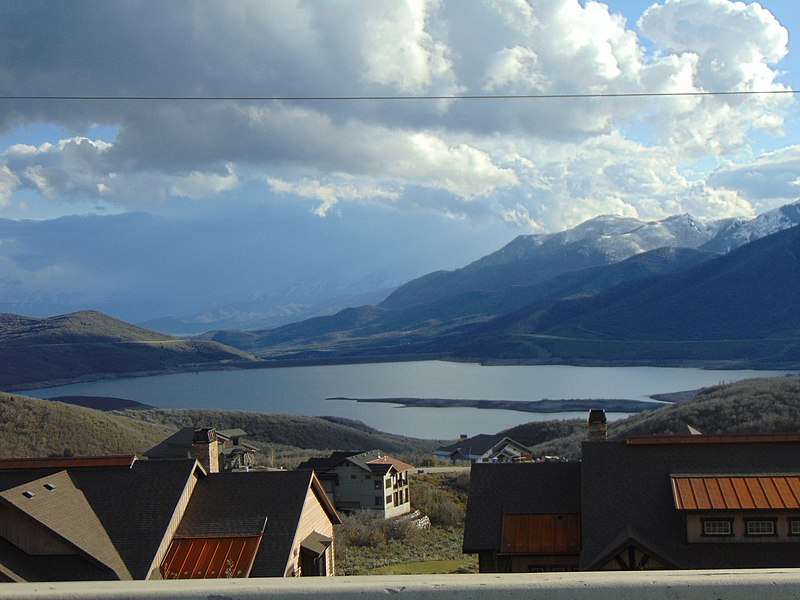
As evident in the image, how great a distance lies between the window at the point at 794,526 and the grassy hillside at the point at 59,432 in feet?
143

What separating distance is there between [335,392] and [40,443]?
86.1 m

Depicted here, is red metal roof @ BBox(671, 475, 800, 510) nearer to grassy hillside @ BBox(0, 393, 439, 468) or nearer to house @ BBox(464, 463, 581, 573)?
house @ BBox(464, 463, 581, 573)

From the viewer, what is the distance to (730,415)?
4722 cm

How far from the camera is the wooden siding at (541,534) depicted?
15.7m

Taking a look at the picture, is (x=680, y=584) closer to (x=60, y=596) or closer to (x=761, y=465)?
(x=60, y=596)

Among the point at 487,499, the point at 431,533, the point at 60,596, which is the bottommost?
the point at 431,533

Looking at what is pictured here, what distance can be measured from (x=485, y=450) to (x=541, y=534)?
42061 millimetres

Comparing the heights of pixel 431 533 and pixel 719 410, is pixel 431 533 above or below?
below

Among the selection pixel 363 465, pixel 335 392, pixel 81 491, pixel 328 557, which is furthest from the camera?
pixel 335 392

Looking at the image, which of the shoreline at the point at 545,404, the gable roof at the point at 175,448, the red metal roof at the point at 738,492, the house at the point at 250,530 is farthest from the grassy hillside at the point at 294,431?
the red metal roof at the point at 738,492

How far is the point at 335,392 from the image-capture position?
455ft

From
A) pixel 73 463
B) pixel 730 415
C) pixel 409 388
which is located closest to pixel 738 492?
pixel 73 463

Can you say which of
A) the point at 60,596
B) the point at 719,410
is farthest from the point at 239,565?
the point at 719,410

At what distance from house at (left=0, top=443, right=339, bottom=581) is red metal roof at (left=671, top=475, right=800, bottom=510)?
21.5ft
